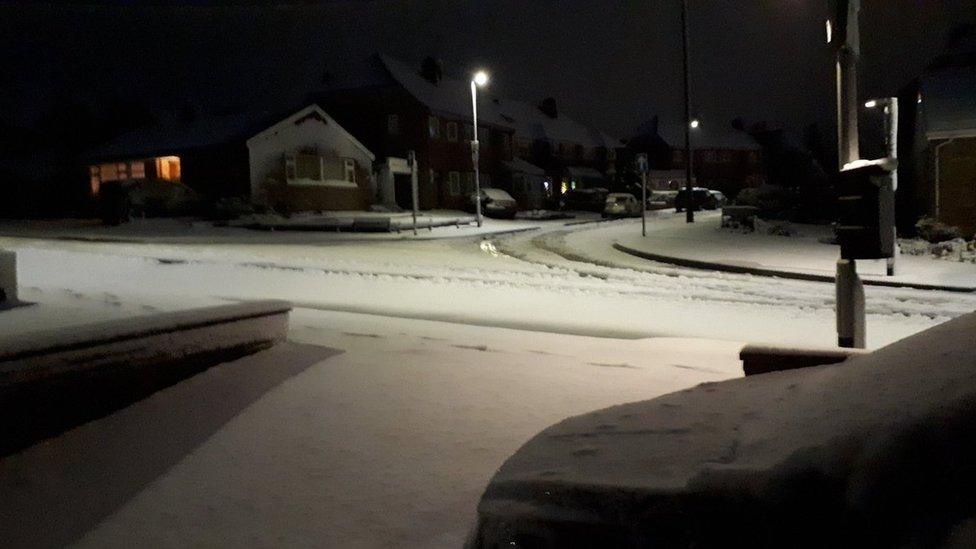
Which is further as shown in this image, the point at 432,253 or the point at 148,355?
the point at 432,253

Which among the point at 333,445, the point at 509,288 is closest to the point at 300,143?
the point at 509,288

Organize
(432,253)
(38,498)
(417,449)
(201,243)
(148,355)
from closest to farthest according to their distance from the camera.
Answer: (38,498), (417,449), (148,355), (432,253), (201,243)

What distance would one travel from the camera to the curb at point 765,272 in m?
13.6

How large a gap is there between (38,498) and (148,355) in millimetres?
1459

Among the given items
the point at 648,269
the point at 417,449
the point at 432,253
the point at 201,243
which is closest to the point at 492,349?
the point at 417,449

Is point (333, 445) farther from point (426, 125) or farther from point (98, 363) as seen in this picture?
point (426, 125)

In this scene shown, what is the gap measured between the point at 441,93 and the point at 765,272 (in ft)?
129

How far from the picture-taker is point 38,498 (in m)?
4.38

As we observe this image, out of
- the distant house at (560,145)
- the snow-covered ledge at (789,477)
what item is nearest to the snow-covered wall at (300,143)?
the distant house at (560,145)

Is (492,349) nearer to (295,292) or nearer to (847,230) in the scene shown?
(847,230)

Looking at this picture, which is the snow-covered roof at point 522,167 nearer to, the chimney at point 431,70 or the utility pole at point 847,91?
the chimney at point 431,70

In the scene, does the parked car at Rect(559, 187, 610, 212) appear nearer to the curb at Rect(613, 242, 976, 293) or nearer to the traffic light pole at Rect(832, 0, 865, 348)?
the curb at Rect(613, 242, 976, 293)

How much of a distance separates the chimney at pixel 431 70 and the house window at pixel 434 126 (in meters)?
4.96

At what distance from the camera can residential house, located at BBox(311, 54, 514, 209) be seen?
48.5m
